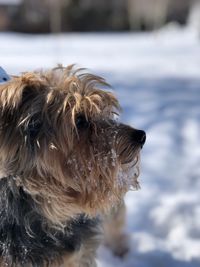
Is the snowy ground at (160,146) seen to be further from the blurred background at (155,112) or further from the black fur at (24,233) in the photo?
the black fur at (24,233)

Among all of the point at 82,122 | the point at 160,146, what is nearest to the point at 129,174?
the point at 82,122

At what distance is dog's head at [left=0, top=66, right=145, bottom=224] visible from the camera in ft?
10.5

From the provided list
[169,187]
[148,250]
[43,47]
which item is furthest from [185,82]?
[43,47]

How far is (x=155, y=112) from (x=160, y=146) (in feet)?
5.92

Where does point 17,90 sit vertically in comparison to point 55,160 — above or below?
above

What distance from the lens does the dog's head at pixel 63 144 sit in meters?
3.20

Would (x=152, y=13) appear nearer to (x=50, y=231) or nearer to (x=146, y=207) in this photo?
(x=146, y=207)

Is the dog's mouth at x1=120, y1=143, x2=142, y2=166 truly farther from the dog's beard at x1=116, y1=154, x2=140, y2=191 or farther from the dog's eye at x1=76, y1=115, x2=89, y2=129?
the dog's eye at x1=76, y1=115, x2=89, y2=129

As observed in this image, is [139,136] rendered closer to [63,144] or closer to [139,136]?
[139,136]

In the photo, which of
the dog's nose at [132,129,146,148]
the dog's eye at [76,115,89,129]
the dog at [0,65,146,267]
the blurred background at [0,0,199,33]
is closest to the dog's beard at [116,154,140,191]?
the dog at [0,65,146,267]

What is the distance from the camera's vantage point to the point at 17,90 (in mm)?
3139

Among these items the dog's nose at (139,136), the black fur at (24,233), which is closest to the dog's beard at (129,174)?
the dog's nose at (139,136)

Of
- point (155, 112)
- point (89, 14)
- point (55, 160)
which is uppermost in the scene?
point (55, 160)

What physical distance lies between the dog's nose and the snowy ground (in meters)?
1.55
